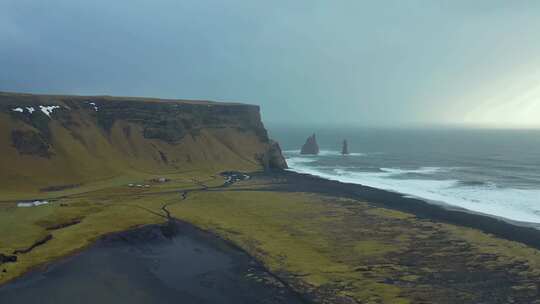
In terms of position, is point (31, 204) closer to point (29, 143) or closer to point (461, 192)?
point (29, 143)

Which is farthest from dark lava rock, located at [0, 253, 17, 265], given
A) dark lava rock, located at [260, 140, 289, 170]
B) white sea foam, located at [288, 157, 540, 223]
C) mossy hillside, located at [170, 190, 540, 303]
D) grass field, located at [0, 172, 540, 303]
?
dark lava rock, located at [260, 140, 289, 170]

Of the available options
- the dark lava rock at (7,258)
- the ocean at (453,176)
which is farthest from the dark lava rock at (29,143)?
the ocean at (453,176)

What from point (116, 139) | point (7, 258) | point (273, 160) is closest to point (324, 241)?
point (7, 258)

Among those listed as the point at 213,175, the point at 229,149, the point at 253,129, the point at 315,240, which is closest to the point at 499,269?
the point at 315,240

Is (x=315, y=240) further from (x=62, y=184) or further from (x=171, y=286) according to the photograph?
(x=62, y=184)

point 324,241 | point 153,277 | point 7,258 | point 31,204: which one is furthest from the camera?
point 31,204
